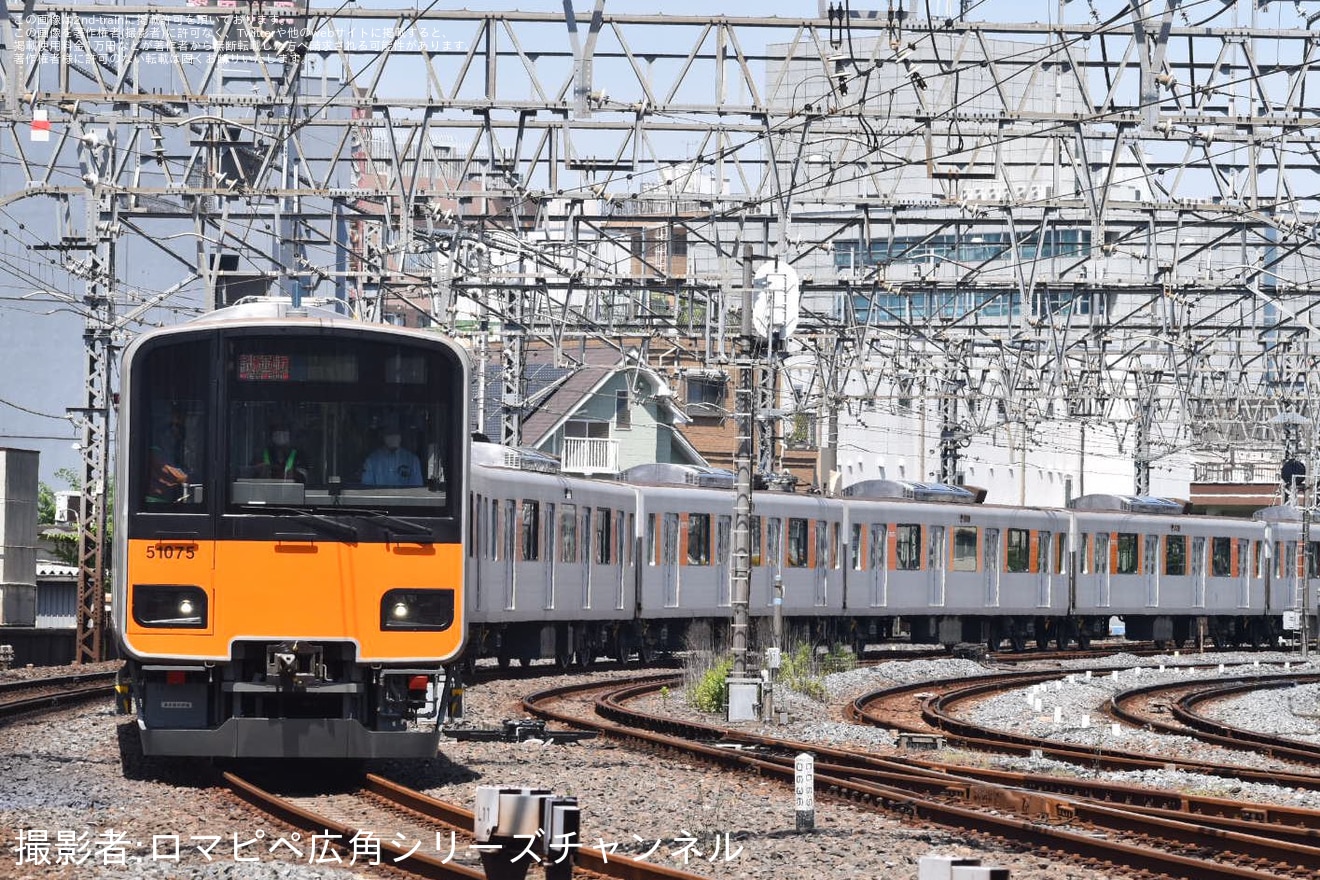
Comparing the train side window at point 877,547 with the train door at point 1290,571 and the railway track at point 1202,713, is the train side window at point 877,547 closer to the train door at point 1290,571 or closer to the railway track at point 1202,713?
the railway track at point 1202,713

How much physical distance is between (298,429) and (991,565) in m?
23.6

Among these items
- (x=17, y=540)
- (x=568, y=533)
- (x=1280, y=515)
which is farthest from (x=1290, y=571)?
(x=17, y=540)

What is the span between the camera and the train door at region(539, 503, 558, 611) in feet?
79.6

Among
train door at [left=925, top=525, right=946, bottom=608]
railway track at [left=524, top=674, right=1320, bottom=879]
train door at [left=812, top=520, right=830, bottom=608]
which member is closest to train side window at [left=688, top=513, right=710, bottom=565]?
train door at [left=812, top=520, right=830, bottom=608]

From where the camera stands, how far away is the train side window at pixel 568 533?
25.1 meters

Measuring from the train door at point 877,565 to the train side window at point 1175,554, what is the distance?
7.45 meters

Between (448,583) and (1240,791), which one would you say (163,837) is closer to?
(448,583)

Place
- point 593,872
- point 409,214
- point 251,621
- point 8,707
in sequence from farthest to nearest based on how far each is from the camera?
point 409,214, point 8,707, point 251,621, point 593,872

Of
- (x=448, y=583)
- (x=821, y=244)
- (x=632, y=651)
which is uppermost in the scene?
(x=821, y=244)

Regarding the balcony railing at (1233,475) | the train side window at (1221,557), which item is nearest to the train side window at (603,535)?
the train side window at (1221,557)

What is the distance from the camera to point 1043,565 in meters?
35.1

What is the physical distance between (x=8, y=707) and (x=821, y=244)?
12.1 m

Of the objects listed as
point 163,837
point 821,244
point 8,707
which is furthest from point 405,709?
point 821,244

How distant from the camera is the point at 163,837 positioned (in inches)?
378
